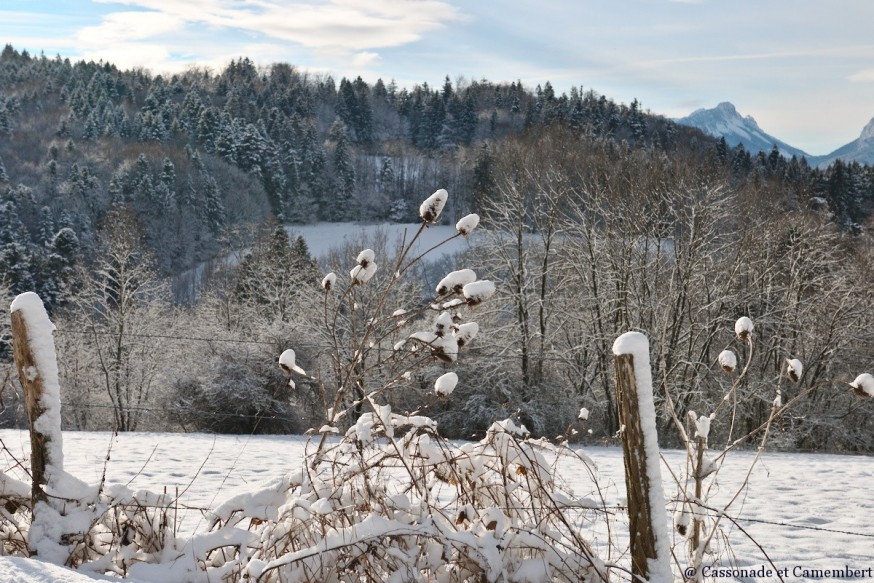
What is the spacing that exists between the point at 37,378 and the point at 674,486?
212 inches

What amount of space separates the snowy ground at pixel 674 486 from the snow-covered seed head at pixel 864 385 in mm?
849

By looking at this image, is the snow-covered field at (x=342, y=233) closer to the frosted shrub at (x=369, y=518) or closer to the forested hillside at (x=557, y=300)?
the forested hillside at (x=557, y=300)

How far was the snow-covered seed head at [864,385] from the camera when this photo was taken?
6.82ft

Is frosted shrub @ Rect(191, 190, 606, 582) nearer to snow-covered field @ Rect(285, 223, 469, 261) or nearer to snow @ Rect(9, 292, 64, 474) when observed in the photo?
snow @ Rect(9, 292, 64, 474)

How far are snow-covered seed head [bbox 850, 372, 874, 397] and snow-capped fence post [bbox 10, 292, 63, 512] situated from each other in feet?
8.95

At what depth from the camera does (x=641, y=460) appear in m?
1.99

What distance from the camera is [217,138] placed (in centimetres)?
6731

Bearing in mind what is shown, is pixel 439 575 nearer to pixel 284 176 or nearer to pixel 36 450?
pixel 36 450

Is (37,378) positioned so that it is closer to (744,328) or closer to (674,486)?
(744,328)

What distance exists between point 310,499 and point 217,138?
69.8 m

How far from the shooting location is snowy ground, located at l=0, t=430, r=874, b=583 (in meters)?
4.00

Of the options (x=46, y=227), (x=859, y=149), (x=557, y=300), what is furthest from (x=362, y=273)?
(x=859, y=149)

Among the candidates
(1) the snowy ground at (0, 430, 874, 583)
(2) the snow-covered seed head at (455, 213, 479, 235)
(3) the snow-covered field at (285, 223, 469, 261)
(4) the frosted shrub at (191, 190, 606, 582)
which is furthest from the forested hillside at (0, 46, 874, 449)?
(3) the snow-covered field at (285, 223, 469, 261)

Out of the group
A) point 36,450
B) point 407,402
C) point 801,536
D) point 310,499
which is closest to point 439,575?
point 310,499
